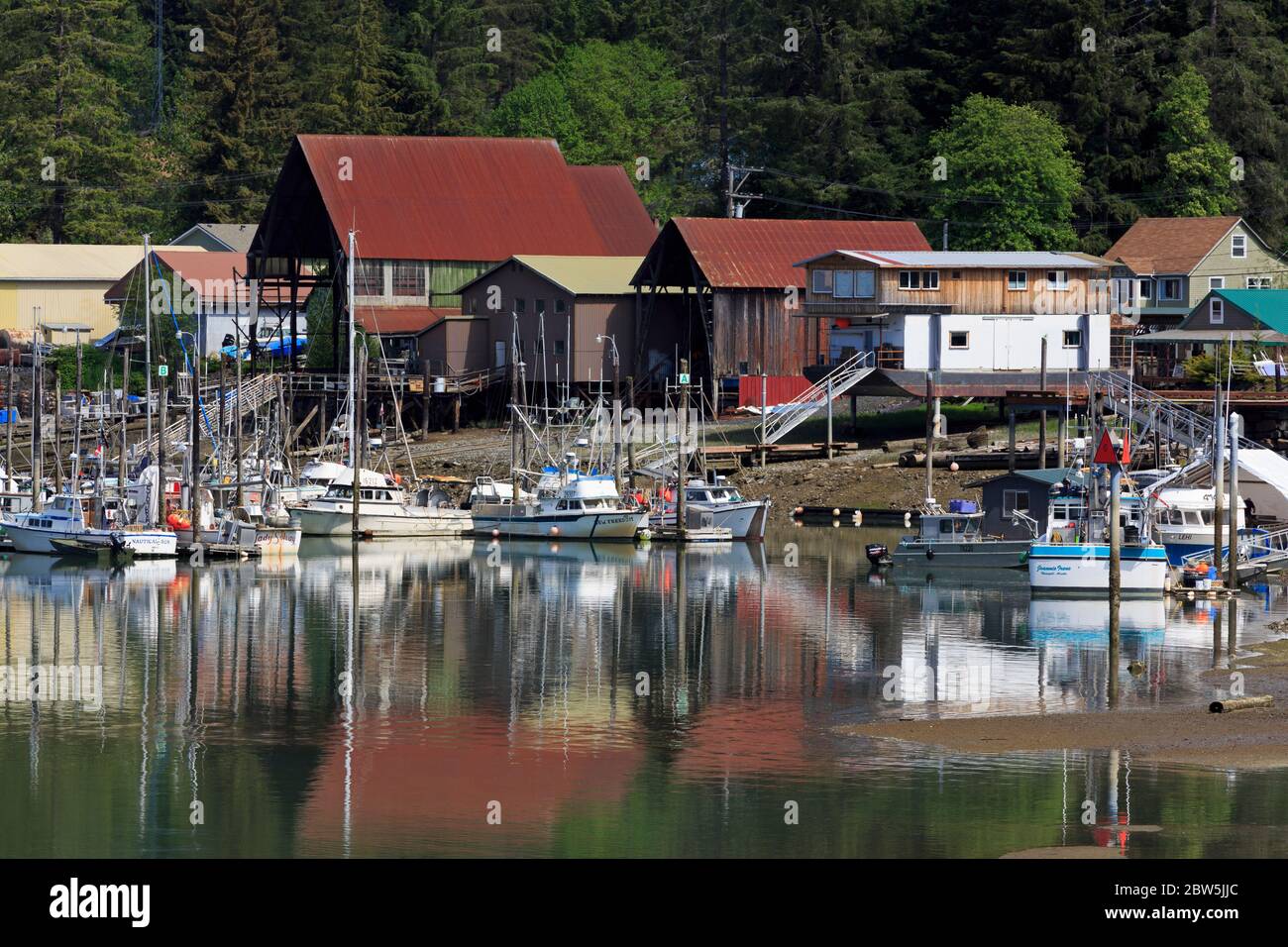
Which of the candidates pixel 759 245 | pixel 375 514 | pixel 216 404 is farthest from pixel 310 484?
pixel 759 245

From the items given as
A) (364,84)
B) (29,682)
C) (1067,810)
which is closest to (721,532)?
(29,682)

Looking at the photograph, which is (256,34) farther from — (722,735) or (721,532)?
(722,735)

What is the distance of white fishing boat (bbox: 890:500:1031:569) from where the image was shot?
69625 millimetres

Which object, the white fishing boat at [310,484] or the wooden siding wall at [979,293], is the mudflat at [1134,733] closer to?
the white fishing boat at [310,484]

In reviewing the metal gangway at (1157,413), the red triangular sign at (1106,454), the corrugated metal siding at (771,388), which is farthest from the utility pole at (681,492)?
the red triangular sign at (1106,454)

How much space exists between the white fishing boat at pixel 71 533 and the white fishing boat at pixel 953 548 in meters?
24.9

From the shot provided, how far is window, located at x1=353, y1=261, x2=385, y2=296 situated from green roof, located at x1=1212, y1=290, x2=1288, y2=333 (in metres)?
39.9

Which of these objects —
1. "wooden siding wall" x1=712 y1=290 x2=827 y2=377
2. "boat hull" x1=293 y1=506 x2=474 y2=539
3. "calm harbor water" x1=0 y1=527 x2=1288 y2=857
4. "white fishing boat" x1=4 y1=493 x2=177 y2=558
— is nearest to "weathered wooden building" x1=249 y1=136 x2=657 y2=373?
"wooden siding wall" x1=712 y1=290 x2=827 y2=377

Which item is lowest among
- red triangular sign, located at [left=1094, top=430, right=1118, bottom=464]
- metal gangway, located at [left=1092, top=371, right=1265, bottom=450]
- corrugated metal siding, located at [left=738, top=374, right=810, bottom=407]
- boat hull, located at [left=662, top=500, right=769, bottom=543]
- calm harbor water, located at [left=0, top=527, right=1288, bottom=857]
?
calm harbor water, located at [left=0, top=527, right=1288, bottom=857]

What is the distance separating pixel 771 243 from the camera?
338 ft

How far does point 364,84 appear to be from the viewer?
13850 cm

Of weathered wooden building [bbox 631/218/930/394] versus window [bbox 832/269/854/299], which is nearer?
window [bbox 832/269/854/299]

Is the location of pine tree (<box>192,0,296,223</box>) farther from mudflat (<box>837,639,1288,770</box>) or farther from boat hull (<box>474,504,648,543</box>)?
mudflat (<box>837,639,1288,770</box>)
